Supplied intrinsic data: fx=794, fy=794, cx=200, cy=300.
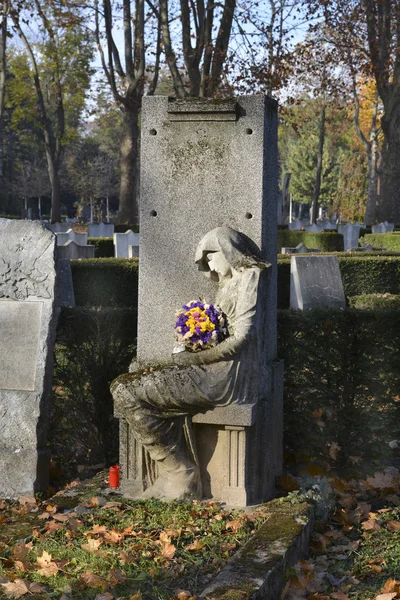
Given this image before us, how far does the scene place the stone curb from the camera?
370 centimetres

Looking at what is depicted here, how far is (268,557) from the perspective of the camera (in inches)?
161

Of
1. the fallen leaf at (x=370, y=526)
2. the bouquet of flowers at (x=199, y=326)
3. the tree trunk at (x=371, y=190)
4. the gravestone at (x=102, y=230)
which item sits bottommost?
the fallen leaf at (x=370, y=526)

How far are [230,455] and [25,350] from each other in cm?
183

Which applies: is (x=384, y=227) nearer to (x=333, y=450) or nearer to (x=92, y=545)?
(x=333, y=450)

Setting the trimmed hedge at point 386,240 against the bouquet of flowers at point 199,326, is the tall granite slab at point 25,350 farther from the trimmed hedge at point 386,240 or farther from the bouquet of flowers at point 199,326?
the trimmed hedge at point 386,240

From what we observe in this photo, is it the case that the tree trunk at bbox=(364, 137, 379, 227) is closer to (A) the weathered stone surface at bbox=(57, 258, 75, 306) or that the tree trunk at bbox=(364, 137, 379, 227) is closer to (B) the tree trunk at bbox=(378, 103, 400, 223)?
(B) the tree trunk at bbox=(378, 103, 400, 223)

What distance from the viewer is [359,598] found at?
4047 millimetres

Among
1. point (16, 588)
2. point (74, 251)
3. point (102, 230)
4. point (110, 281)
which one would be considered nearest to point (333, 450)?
point (16, 588)

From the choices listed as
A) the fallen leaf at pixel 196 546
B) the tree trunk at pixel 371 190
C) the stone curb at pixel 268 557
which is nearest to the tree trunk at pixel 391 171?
the tree trunk at pixel 371 190

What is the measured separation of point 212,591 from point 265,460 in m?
1.52

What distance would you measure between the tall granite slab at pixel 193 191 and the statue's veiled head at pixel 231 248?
5.8 inches

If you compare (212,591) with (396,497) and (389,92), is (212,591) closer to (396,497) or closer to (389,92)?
(396,497)

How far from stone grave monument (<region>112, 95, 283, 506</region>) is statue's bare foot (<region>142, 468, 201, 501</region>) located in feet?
0.23

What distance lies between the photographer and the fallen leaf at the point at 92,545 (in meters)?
4.27
